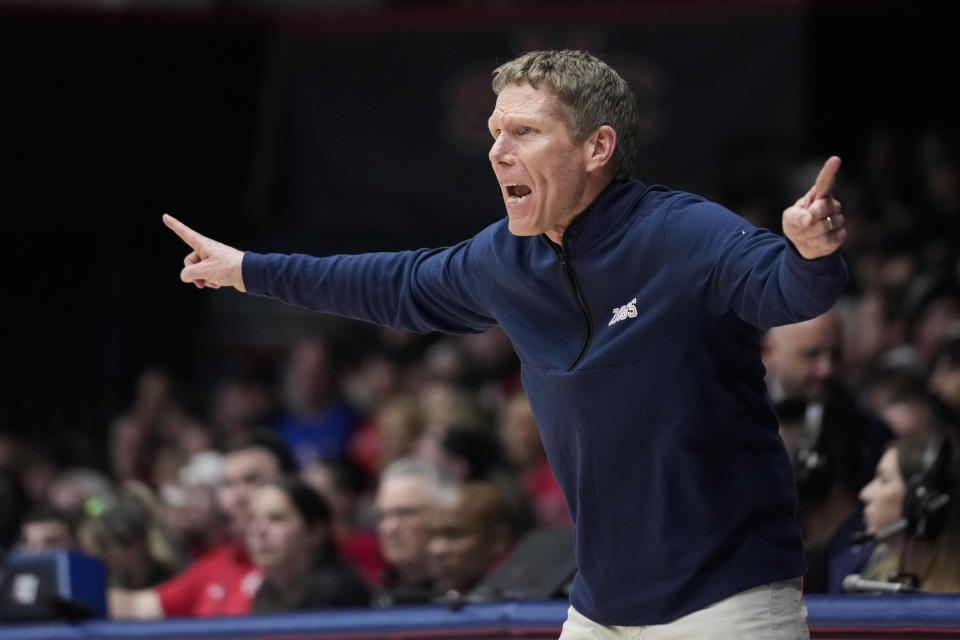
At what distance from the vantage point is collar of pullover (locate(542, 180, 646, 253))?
2.79 metres

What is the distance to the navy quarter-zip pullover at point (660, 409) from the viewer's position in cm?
265

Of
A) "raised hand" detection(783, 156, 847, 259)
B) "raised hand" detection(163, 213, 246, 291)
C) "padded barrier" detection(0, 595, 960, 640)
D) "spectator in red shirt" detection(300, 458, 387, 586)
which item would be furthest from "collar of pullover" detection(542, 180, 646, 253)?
"spectator in red shirt" detection(300, 458, 387, 586)

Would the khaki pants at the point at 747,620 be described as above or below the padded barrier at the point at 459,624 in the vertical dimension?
above

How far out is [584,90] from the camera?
2801 millimetres

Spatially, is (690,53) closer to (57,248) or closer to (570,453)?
(57,248)

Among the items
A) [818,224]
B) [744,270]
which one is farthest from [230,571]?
[818,224]

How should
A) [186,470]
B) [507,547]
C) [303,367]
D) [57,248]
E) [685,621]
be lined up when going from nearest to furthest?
[685,621] < [507,547] < [186,470] < [303,367] < [57,248]

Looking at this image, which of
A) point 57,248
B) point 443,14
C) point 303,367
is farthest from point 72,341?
point 443,14

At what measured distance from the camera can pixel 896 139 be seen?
30.3 feet

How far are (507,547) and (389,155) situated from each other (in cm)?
494

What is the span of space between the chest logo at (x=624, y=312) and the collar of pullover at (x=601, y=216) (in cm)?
14

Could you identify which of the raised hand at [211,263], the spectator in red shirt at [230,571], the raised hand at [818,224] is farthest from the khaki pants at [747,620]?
→ the spectator in red shirt at [230,571]

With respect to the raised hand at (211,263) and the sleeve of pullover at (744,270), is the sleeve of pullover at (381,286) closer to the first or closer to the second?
the raised hand at (211,263)

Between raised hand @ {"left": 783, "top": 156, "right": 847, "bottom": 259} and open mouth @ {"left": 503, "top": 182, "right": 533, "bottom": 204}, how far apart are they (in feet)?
2.03
